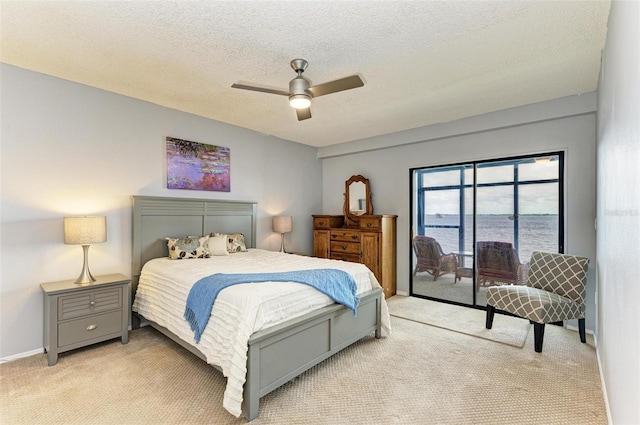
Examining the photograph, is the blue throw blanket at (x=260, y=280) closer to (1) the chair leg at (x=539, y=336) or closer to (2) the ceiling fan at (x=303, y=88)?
(2) the ceiling fan at (x=303, y=88)

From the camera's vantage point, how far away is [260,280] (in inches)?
99.5

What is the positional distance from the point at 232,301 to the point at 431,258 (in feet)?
12.0

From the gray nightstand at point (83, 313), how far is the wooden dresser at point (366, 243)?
3.22 meters

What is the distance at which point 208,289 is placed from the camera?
7.90ft

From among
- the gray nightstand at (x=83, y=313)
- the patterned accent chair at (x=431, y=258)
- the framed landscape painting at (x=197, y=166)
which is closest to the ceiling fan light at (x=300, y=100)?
the framed landscape painting at (x=197, y=166)

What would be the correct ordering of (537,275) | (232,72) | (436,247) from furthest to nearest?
(436,247) → (537,275) → (232,72)

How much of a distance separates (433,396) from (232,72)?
3.35 metres

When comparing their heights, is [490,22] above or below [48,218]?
above

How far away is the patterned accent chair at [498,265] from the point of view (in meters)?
4.08

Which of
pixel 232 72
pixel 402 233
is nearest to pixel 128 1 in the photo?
pixel 232 72

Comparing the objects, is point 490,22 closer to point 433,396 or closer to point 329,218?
point 433,396

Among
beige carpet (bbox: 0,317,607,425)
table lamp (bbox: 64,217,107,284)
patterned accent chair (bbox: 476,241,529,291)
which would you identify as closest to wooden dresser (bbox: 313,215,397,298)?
patterned accent chair (bbox: 476,241,529,291)

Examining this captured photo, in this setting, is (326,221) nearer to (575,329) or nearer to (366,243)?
(366,243)

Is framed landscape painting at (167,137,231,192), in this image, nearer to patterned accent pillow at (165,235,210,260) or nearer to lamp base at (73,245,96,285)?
Result: patterned accent pillow at (165,235,210,260)
